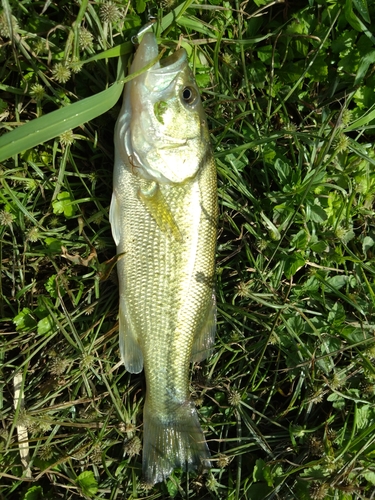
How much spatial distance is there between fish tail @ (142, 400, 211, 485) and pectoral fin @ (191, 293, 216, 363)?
0.89ft

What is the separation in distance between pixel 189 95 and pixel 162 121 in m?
0.20

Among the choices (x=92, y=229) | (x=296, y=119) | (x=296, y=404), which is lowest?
(x=296, y=404)

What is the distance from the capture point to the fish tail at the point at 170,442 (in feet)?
7.54

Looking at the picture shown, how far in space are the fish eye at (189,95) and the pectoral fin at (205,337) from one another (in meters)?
1.04

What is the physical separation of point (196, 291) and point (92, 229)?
67cm

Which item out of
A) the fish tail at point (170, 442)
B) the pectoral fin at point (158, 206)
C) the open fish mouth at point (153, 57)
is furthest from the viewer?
the fish tail at point (170, 442)

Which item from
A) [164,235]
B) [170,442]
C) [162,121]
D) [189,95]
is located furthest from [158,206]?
[170,442]

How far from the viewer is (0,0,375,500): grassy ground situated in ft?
7.30

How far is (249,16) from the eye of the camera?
233 cm

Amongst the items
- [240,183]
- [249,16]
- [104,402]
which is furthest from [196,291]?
[249,16]

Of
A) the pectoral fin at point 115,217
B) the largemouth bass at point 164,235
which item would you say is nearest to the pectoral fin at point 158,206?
the largemouth bass at point 164,235

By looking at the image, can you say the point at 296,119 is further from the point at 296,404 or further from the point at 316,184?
the point at 296,404

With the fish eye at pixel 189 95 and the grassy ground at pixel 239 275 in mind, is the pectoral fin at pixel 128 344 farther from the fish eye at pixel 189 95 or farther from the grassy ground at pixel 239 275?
the fish eye at pixel 189 95

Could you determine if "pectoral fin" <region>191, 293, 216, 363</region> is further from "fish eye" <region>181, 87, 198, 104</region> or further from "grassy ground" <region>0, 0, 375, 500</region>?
"fish eye" <region>181, 87, 198, 104</region>
